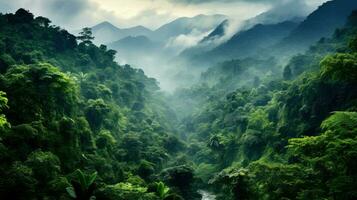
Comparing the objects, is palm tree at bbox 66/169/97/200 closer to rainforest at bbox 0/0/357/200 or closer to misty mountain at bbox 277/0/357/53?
rainforest at bbox 0/0/357/200

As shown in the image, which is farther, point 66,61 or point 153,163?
point 66,61

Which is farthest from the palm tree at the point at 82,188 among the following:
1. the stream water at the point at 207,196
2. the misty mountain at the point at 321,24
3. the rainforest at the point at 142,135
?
the misty mountain at the point at 321,24

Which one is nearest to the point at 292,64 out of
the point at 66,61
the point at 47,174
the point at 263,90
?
the point at 263,90

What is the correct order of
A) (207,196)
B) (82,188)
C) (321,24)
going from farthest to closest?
1. (321,24)
2. (207,196)
3. (82,188)

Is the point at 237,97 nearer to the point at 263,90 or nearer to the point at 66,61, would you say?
the point at 263,90

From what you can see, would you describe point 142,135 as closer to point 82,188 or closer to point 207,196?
point 207,196

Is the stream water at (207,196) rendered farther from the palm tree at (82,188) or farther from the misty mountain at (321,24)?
the misty mountain at (321,24)

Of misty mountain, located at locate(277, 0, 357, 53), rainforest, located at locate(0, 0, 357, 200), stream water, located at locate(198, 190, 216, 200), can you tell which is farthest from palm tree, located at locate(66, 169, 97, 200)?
misty mountain, located at locate(277, 0, 357, 53)

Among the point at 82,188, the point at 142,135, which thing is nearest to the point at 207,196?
the point at 142,135
